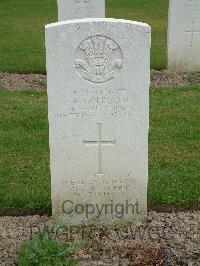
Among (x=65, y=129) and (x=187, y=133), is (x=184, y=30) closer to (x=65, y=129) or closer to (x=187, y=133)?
(x=187, y=133)

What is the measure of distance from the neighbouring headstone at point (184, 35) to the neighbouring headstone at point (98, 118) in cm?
592

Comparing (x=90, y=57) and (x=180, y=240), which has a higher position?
(x=90, y=57)

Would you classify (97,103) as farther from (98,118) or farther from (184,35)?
(184,35)

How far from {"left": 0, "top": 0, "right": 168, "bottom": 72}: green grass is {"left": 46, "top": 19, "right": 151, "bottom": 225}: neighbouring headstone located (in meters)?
6.37

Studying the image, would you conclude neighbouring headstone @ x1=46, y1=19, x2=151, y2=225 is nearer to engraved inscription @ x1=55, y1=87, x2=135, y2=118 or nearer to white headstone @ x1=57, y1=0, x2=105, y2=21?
engraved inscription @ x1=55, y1=87, x2=135, y2=118

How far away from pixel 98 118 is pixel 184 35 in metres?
6.24

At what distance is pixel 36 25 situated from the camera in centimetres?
1666

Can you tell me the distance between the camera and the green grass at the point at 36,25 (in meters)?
12.0

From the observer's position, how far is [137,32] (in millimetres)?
4734

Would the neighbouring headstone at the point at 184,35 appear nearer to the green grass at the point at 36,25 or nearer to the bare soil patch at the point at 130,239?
the green grass at the point at 36,25

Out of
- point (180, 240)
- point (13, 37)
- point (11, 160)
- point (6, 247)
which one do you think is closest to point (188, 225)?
point (180, 240)

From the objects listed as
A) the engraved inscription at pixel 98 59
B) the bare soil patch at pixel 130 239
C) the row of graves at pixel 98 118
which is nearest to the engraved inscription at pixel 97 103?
the row of graves at pixel 98 118

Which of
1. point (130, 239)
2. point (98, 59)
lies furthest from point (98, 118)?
point (130, 239)

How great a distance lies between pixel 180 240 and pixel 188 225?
331 millimetres
